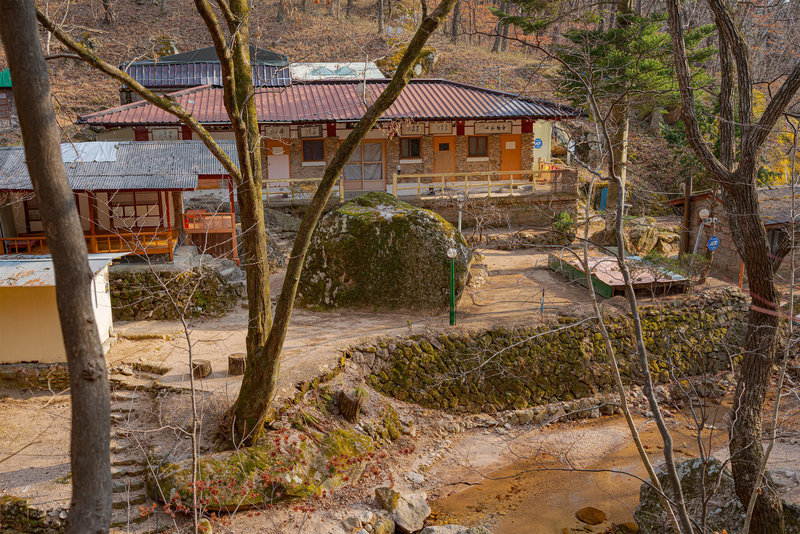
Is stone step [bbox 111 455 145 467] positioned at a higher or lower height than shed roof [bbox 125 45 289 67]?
lower

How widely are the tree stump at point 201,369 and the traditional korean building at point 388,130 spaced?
37.2 feet

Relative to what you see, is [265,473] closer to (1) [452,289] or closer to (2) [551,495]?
(2) [551,495]

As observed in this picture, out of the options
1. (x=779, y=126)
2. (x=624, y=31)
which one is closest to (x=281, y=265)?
(x=624, y=31)

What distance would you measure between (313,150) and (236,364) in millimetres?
13963

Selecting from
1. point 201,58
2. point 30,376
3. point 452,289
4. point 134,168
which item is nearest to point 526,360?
point 452,289

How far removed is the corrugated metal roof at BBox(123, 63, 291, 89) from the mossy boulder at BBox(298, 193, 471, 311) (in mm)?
12775

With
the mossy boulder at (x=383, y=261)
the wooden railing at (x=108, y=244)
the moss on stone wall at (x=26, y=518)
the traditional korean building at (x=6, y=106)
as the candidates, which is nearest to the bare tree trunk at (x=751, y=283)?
the mossy boulder at (x=383, y=261)

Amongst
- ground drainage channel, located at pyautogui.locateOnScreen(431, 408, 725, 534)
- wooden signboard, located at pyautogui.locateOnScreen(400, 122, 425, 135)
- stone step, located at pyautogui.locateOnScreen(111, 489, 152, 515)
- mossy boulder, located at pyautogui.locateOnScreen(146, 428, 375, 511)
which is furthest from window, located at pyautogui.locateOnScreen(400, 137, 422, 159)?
stone step, located at pyautogui.locateOnScreen(111, 489, 152, 515)

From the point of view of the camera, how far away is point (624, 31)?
17.3m

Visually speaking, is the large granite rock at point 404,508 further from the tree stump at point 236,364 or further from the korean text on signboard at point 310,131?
the korean text on signboard at point 310,131

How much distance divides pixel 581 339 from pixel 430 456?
17.5ft

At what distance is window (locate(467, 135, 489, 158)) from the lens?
84.8ft

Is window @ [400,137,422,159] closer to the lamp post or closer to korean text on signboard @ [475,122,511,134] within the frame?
korean text on signboard @ [475,122,511,134]

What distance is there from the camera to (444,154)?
25.7 metres
